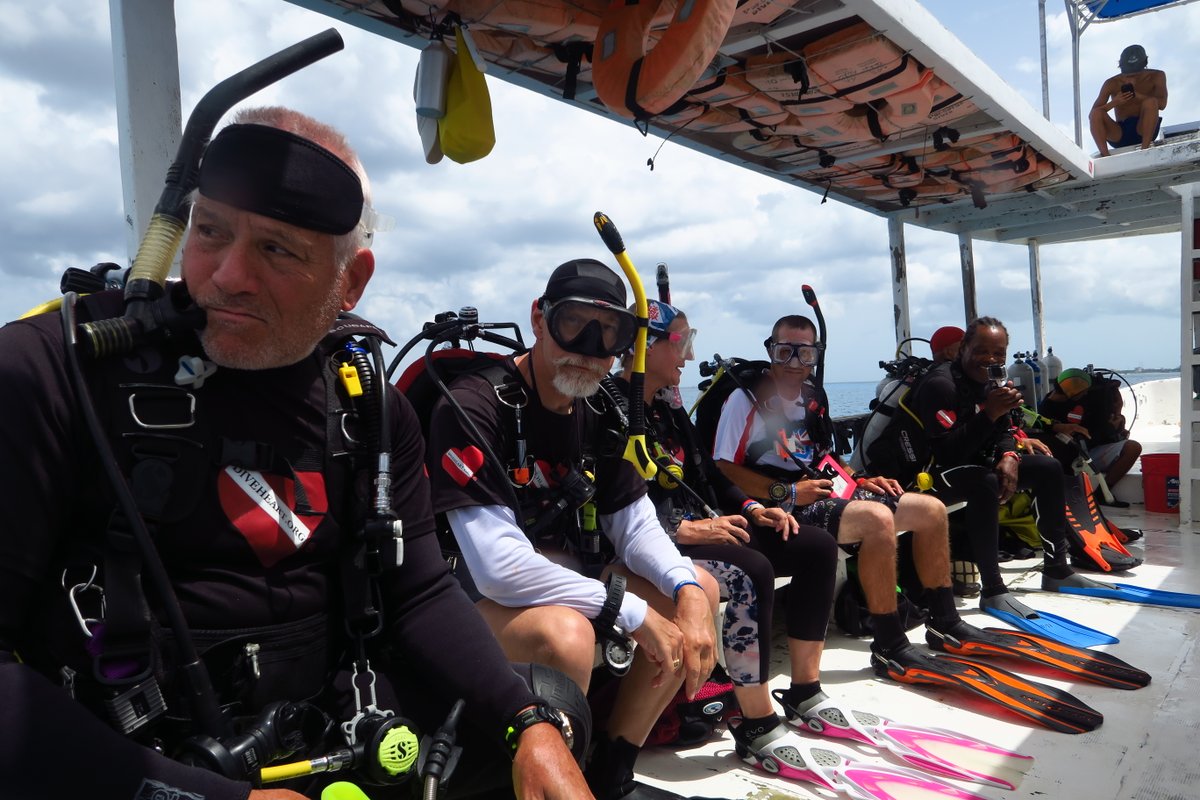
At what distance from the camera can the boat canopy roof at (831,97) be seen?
3037mm

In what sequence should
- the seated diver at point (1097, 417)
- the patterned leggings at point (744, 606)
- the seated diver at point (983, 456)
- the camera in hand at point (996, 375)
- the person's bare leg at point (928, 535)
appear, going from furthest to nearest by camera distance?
the seated diver at point (1097, 417), the camera in hand at point (996, 375), the seated diver at point (983, 456), the person's bare leg at point (928, 535), the patterned leggings at point (744, 606)

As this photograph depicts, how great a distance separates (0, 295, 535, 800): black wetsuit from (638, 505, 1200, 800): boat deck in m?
1.30

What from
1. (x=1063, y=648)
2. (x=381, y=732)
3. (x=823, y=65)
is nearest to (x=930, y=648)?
(x=1063, y=648)

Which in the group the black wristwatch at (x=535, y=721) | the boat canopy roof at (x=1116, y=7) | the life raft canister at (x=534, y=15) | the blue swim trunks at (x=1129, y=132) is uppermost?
the boat canopy roof at (x=1116, y=7)

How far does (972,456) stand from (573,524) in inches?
114

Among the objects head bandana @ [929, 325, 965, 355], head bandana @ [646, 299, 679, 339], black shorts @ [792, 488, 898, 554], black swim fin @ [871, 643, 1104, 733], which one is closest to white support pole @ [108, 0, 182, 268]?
head bandana @ [646, 299, 679, 339]

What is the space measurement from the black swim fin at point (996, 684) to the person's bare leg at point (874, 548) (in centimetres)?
22

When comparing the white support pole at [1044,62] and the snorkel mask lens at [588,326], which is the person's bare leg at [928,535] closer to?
the snorkel mask lens at [588,326]

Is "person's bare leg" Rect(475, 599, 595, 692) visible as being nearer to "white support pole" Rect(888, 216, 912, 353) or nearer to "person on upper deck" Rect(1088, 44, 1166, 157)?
"white support pole" Rect(888, 216, 912, 353)

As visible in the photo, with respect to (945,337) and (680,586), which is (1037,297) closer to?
(945,337)

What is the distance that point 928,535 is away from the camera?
3.67 meters

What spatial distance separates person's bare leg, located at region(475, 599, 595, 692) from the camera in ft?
6.11

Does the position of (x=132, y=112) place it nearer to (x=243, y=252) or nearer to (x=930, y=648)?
(x=243, y=252)

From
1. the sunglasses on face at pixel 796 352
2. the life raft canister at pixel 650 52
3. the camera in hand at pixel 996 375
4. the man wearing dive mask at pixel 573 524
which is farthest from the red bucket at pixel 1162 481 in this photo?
the man wearing dive mask at pixel 573 524
